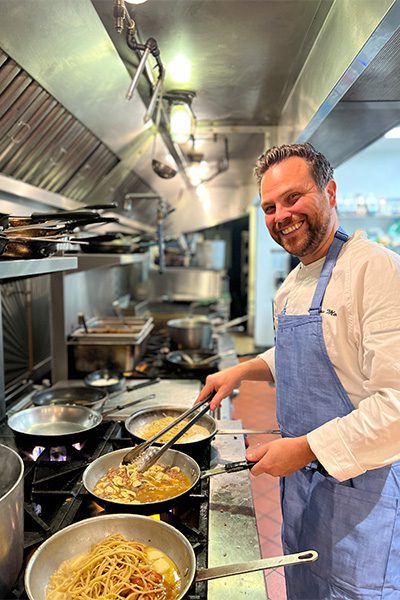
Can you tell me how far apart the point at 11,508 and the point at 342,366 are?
0.94 meters

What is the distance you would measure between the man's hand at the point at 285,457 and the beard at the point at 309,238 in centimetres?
59

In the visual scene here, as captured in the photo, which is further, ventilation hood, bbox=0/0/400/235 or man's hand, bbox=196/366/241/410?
man's hand, bbox=196/366/241/410

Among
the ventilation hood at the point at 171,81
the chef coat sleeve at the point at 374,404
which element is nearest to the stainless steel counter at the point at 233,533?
the chef coat sleeve at the point at 374,404

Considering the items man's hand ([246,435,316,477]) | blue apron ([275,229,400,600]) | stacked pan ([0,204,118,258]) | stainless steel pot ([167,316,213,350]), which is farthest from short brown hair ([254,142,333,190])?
stainless steel pot ([167,316,213,350])

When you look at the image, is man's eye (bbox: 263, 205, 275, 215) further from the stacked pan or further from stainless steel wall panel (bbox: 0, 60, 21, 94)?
stainless steel wall panel (bbox: 0, 60, 21, 94)

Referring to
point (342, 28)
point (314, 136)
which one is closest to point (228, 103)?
point (314, 136)

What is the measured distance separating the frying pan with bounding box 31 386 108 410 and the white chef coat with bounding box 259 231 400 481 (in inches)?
52.9

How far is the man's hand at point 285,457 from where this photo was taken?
1222 millimetres

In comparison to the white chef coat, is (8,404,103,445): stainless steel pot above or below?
below

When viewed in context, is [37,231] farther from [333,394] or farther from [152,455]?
[333,394]

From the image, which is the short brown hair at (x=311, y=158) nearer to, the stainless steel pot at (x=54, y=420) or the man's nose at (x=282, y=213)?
the man's nose at (x=282, y=213)

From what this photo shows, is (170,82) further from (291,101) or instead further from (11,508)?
(11,508)

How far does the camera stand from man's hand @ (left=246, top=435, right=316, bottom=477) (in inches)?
48.1

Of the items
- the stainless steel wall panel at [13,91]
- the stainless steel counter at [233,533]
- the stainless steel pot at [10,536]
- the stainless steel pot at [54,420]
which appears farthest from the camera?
the stainless steel pot at [54,420]
